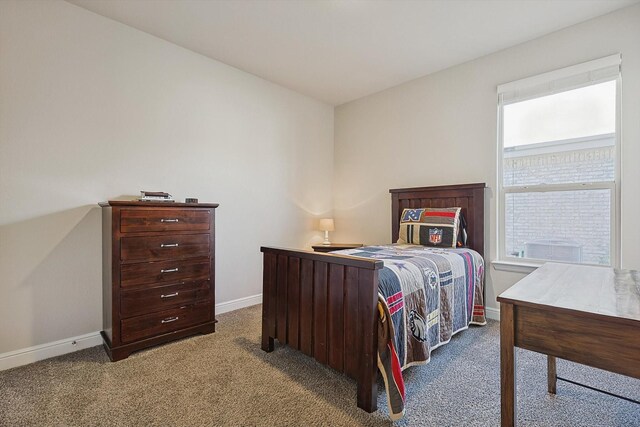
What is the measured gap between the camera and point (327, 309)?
5.96 ft

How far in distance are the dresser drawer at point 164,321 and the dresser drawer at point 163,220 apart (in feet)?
2.10

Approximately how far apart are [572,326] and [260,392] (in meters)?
1.53

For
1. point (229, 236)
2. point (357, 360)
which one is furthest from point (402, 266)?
point (229, 236)

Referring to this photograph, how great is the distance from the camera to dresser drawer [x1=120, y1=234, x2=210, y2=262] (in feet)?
7.09

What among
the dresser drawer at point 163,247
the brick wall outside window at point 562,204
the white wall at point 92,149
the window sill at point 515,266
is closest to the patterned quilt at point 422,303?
the window sill at point 515,266

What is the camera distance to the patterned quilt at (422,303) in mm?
1570

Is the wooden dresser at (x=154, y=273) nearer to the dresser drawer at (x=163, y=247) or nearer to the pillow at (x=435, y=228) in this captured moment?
the dresser drawer at (x=163, y=247)

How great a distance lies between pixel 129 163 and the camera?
2.60m

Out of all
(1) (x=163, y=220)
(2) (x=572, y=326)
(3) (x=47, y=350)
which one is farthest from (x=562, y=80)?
(3) (x=47, y=350)

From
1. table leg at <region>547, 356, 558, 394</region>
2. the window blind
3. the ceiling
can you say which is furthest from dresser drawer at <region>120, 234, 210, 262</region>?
the window blind

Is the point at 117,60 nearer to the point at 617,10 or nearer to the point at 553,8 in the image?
the point at 553,8

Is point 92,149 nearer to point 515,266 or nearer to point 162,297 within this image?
point 162,297

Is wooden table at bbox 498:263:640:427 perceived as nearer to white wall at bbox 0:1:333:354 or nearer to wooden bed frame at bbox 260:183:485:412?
wooden bed frame at bbox 260:183:485:412

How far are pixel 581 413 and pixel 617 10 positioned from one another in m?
2.89
